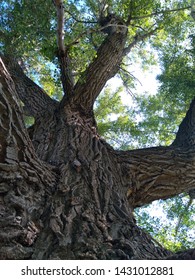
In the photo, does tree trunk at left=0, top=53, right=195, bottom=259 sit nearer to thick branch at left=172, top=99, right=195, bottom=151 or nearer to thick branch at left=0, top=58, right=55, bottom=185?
thick branch at left=0, top=58, right=55, bottom=185

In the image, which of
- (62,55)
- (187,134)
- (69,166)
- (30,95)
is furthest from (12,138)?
(187,134)

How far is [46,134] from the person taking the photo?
4371 mm

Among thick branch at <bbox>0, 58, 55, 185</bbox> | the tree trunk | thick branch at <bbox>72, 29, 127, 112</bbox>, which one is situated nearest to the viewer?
the tree trunk

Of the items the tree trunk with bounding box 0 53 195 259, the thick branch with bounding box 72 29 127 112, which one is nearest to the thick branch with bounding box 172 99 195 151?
the tree trunk with bounding box 0 53 195 259

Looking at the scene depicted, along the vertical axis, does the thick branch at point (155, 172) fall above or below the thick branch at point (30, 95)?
below

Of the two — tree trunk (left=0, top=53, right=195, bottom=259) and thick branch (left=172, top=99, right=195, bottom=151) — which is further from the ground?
thick branch (left=172, top=99, right=195, bottom=151)

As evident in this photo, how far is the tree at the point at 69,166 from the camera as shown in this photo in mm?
2479

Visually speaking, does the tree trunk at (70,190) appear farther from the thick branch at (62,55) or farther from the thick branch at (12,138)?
the thick branch at (62,55)

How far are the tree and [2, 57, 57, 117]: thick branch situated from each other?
16 millimetres

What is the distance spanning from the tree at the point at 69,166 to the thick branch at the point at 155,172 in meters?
0.01

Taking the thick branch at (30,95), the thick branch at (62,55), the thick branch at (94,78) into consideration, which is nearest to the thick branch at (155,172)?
the thick branch at (94,78)

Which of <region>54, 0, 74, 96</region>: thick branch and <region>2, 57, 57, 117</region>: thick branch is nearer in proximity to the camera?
<region>54, 0, 74, 96</region>: thick branch

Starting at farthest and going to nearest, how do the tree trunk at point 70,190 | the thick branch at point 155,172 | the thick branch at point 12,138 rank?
the thick branch at point 155,172, the thick branch at point 12,138, the tree trunk at point 70,190

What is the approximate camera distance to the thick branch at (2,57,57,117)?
5.15 metres
